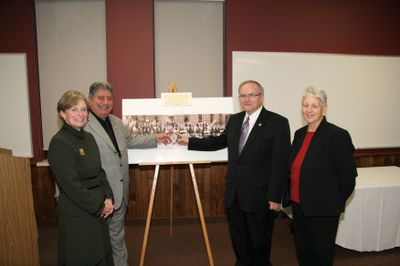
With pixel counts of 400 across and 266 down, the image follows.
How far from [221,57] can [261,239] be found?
8.61 ft

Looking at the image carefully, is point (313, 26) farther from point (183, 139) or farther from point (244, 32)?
point (183, 139)

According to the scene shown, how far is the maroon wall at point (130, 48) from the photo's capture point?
12.1ft

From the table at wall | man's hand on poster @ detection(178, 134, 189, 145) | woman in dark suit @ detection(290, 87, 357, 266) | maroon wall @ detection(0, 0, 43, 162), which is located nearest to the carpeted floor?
the table at wall

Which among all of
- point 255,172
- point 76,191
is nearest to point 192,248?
point 255,172

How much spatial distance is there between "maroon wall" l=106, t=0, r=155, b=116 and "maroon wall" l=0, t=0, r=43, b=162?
3.30 ft

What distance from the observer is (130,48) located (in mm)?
3750

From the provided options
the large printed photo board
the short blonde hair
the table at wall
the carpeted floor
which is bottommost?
the carpeted floor

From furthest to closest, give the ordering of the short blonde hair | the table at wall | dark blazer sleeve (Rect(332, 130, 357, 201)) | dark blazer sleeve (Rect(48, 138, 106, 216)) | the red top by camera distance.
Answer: the table at wall, the red top, dark blazer sleeve (Rect(332, 130, 357, 201)), the short blonde hair, dark blazer sleeve (Rect(48, 138, 106, 216))

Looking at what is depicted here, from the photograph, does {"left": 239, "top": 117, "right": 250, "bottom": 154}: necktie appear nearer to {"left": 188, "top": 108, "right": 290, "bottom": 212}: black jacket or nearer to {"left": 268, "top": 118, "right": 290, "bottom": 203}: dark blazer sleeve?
{"left": 188, "top": 108, "right": 290, "bottom": 212}: black jacket

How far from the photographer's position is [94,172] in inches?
80.0

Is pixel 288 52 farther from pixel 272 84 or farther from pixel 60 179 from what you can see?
pixel 60 179

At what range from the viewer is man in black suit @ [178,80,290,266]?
2283mm

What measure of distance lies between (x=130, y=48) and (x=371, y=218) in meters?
3.55

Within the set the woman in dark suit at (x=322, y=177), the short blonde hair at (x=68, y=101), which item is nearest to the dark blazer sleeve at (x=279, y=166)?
the woman in dark suit at (x=322, y=177)
